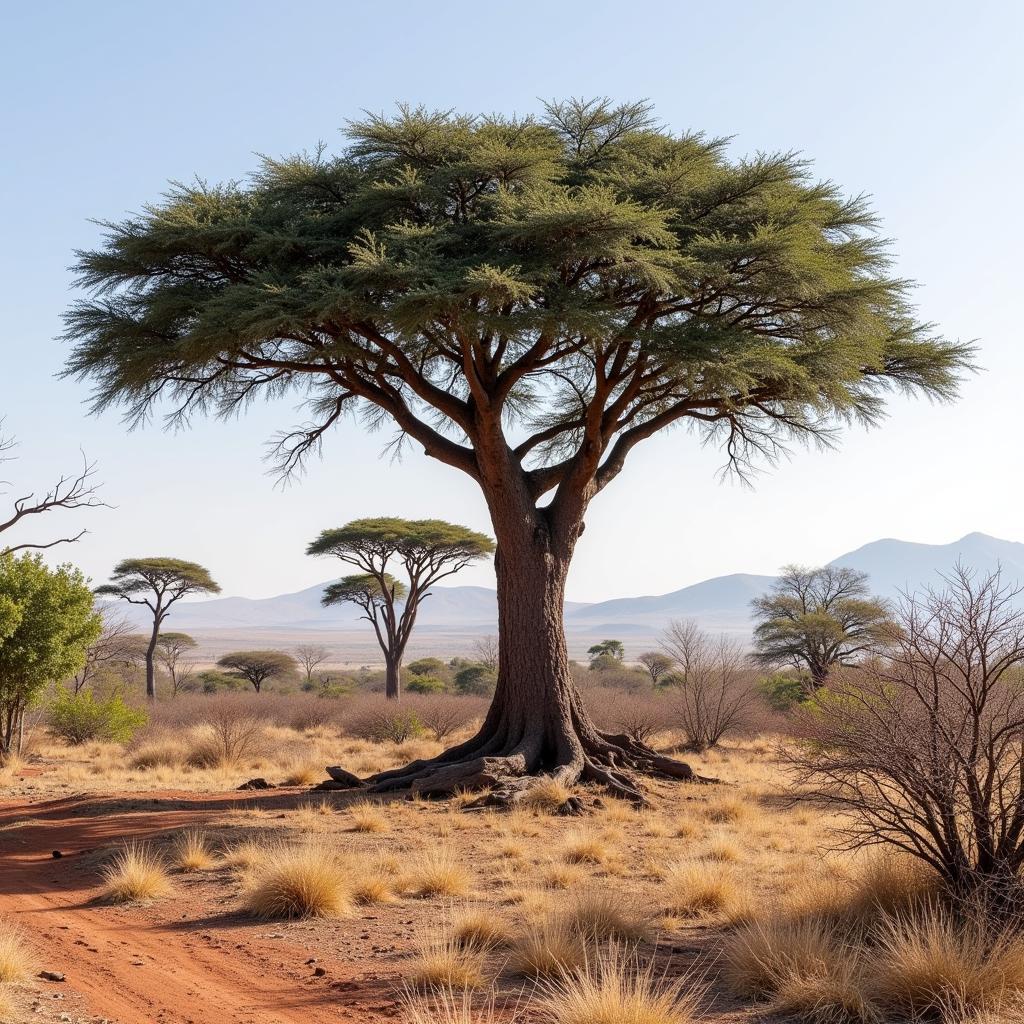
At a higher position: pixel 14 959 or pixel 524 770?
pixel 14 959

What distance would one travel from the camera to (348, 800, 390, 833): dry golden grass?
11602 mm

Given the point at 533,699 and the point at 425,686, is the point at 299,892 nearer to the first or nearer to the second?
the point at 533,699

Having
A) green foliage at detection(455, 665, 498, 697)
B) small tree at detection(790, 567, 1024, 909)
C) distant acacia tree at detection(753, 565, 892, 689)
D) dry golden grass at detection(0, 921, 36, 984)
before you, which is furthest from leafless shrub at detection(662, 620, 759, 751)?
dry golden grass at detection(0, 921, 36, 984)

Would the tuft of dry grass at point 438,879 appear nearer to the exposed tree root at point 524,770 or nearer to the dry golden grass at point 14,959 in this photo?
the dry golden grass at point 14,959

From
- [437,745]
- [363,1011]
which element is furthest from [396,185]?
[437,745]

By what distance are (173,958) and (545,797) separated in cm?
696

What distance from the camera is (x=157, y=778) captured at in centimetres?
1834

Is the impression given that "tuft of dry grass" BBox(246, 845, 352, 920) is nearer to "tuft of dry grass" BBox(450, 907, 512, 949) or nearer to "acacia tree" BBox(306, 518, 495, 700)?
"tuft of dry grass" BBox(450, 907, 512, 949)

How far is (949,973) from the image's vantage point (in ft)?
17.6

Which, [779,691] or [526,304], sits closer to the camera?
[526,304]

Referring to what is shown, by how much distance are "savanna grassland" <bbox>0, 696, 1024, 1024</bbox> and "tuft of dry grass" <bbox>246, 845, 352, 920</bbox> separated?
2cm

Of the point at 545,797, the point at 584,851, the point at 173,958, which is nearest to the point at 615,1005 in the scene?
the point at 173,958

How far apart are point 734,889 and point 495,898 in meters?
1.90

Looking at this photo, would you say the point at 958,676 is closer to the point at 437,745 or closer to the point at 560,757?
the point at 560,757
